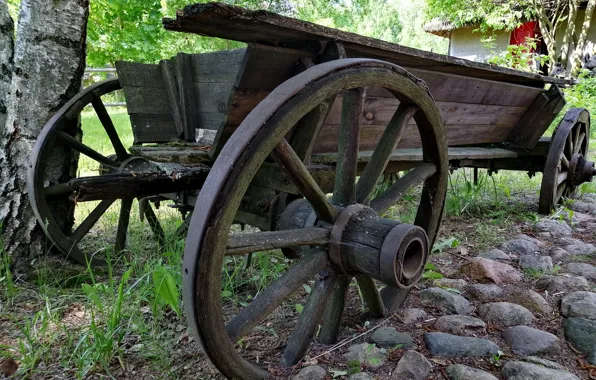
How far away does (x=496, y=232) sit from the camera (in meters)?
3.43

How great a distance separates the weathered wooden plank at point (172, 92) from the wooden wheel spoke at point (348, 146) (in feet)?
3.69

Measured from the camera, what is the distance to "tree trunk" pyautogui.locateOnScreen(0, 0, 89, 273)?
2.56m

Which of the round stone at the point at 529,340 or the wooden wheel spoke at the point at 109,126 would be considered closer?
the round stone at the point at 529,340

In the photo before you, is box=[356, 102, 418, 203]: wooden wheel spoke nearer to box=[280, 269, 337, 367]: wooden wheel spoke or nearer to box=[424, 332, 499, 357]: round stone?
box=[280, 269, 337, 367]: wooden wheel spoke

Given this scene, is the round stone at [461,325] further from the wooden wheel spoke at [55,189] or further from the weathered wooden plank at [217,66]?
the wooden wheel spoke at [55,189]

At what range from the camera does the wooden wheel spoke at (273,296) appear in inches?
55.7

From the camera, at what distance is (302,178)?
152cm

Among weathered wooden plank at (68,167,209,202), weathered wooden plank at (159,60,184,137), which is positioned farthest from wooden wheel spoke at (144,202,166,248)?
weathered wooden plank at (68,167,209,202)

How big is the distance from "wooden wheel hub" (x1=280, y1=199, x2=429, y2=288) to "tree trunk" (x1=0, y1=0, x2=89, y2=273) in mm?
1736

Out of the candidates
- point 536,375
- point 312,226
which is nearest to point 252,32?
point 312,226

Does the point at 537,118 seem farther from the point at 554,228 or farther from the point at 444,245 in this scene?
the point at 444,245

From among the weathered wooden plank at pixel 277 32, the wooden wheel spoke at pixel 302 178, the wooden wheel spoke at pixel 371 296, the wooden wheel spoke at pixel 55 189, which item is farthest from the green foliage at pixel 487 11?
the wooden wheel spoke at pixel 302 178

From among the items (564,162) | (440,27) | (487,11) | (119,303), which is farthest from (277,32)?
(440,27)

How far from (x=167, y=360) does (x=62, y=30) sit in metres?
1.94
